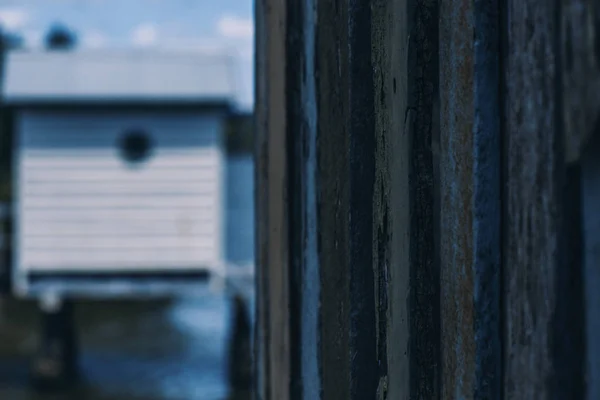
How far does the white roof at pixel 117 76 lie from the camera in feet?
40.2

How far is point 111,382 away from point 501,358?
12.3m

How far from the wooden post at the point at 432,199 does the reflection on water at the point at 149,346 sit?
1069 centimetres

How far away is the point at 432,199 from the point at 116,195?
11.3 meters

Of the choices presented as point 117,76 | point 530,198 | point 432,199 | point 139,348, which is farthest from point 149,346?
point 530,198

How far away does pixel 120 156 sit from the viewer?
12195 mm

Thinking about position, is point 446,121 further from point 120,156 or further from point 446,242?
point 120,156

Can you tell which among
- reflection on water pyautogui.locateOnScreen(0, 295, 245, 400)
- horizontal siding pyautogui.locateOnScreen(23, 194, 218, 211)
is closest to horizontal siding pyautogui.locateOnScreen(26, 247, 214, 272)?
horizontal siding pyautogui.locateOnScreen(23, 194, 218, 211)

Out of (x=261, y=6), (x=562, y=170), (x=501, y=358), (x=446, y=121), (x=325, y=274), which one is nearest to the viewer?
(x=562, y=170)

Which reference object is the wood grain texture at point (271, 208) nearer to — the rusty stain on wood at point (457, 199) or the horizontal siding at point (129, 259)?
the rusty stain on wood at point (457, 199)

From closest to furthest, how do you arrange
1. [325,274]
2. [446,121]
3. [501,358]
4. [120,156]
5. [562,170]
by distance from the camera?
[562,170]
[501,358]
[446,121]
[325,274]
[120,156]

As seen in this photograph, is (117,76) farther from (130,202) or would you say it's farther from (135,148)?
(130,202)

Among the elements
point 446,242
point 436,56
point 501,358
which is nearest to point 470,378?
point 501,358

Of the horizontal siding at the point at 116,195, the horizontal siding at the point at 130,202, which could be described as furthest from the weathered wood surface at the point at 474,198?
the horizontal siding at the point at 130,202

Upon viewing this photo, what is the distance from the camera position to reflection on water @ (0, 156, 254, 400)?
12.3m
